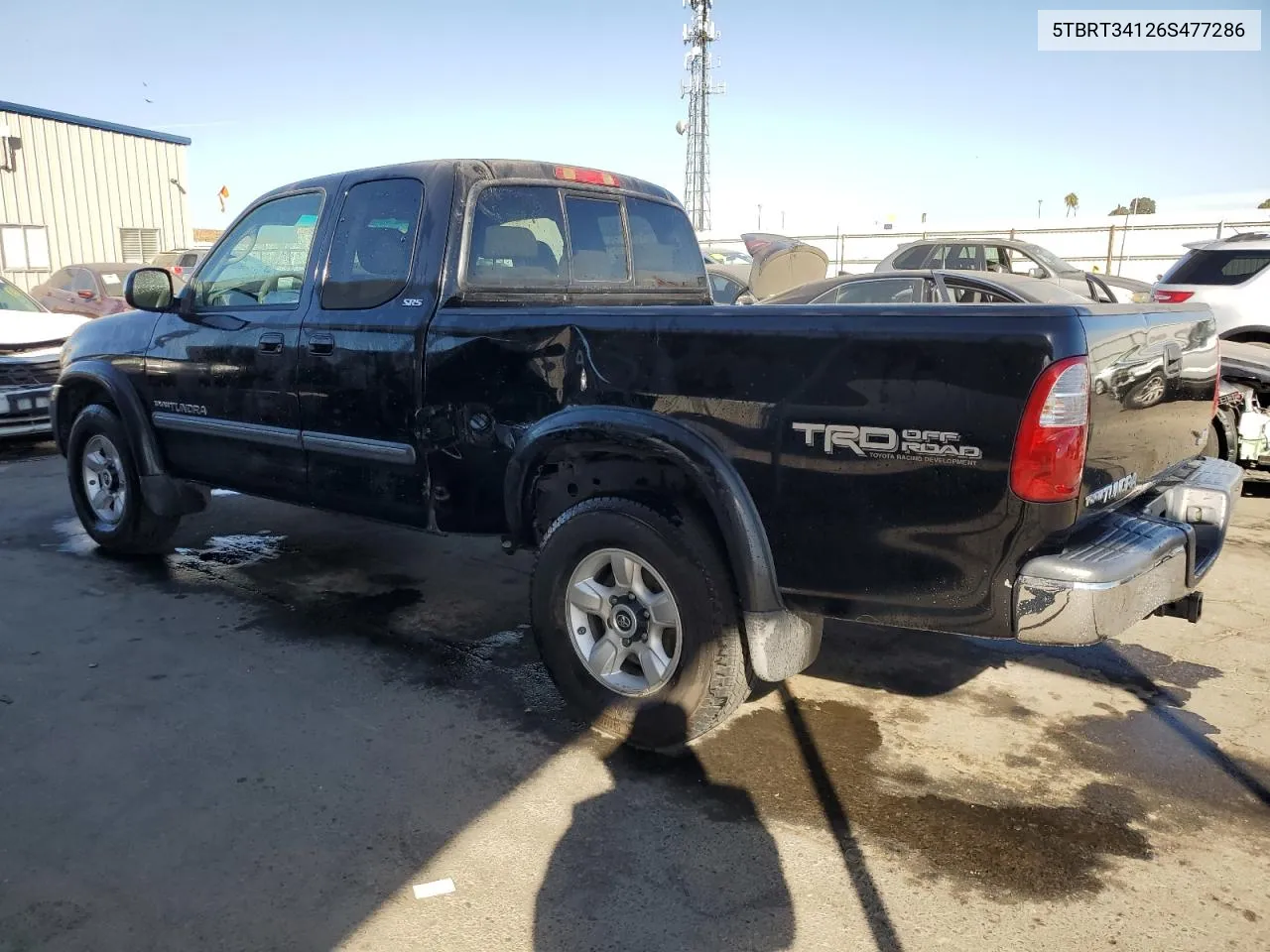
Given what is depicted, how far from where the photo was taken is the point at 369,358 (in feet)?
13.4

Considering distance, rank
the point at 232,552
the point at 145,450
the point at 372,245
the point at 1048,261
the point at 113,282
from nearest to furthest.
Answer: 1. the point at 372,245
2. the point at 145,450
3. the point at 232,552
4. the point at 1048,261
5. the point at 113,282

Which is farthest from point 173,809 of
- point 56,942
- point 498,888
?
point 498,888

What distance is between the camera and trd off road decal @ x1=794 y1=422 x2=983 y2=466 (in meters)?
2.69

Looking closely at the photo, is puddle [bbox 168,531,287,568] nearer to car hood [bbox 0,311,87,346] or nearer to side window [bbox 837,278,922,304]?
car hood [bbox 0,311,87,346]

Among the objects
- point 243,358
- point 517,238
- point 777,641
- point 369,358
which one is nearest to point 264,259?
point 243,358

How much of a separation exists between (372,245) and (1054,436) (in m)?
2.90

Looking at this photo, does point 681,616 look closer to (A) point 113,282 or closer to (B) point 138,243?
(A) point 113,282

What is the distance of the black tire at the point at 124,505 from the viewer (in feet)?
18.1

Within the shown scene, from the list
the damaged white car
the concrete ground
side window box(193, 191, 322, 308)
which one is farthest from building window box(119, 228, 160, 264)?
the concrete ground

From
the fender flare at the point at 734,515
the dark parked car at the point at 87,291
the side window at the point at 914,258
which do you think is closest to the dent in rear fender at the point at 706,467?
the fender flare at the point at 734,515

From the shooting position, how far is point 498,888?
104 inches

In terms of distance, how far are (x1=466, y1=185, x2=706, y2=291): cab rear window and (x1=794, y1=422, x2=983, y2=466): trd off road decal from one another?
1.73 m

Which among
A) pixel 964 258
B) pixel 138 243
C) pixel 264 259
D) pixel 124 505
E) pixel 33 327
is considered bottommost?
pixel 124 505

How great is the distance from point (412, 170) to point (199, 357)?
1.66 metres
